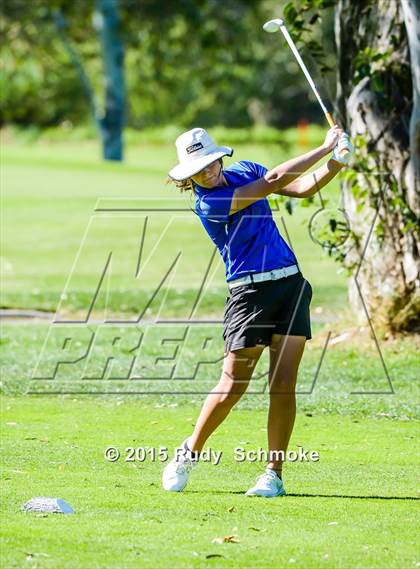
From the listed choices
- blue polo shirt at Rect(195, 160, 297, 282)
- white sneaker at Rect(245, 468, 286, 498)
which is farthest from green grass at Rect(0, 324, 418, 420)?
blue polo shirt at Rect(195, 160, 297, 282)

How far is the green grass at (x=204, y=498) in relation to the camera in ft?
18.6

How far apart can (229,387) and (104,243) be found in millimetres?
14736

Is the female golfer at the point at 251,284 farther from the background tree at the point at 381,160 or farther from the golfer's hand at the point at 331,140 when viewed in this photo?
the background tree at the point at 381,160

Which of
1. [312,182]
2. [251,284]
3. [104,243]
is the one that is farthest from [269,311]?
[104,243]

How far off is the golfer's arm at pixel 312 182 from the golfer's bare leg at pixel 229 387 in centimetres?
87

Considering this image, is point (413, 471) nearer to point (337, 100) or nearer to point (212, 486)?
point (212, 486)

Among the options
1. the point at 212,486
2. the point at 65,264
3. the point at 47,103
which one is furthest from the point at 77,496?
the point at 47,103

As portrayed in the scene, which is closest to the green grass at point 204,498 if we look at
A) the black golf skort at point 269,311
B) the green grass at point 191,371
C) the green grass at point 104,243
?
the green grass at point 191,371

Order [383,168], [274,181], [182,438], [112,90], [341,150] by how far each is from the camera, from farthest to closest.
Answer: [112,90], [383,168], [182,438], [274,181], [341,150]

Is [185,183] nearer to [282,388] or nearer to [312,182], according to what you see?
[312,182]

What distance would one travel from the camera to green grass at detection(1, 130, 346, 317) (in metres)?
16.8

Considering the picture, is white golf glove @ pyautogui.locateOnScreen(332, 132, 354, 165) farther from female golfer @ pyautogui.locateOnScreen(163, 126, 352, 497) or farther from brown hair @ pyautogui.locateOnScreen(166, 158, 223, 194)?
brown hair @ pyautogui.locateOnScreen(166, 158, 223, 194)

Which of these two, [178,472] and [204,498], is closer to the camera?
[204,498]

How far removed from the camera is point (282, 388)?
22.9 feet
